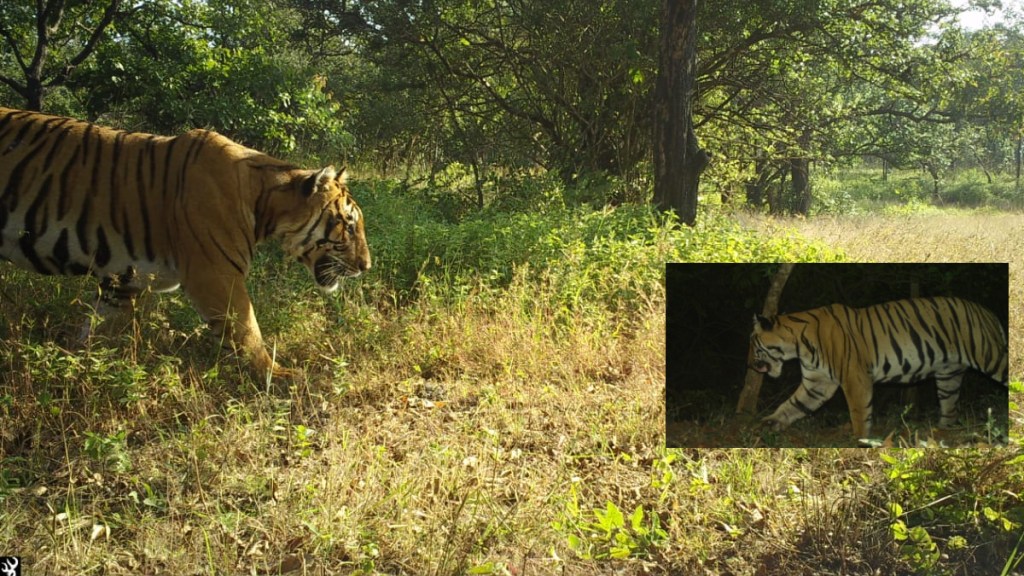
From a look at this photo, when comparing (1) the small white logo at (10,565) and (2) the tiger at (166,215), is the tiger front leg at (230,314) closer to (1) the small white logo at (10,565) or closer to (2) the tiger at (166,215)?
(2) the tiger at (166,215)

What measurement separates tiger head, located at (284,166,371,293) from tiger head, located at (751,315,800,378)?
317 cm

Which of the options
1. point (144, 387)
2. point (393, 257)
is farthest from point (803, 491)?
point (393, 257)

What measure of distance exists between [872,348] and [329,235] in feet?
11.9

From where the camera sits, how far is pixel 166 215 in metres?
5.12

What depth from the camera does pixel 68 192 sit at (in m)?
5.10

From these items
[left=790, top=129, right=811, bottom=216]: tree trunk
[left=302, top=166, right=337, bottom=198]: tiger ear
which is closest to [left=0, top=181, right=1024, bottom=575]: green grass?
[left=302, top=166, right=337, bottom=198]: tiger ear

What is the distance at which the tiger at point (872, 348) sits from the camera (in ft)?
9.86

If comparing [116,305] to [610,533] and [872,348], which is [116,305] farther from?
[872,348]

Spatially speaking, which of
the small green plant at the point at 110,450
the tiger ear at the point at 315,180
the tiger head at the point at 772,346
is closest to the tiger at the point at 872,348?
the tiger head at the point at 772,346

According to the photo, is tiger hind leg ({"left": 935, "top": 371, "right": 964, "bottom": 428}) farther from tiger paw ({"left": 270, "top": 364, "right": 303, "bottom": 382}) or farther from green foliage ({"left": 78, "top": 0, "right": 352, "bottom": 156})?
green foliage ({"left": 78, "top": 0, "right": 352, "bottom": 156})

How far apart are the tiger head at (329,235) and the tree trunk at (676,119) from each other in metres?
6.34

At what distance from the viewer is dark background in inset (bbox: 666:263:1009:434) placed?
10.2 ft

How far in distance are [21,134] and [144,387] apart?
2217 millimetres

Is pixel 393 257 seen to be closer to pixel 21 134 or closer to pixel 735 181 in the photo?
pixel 21 134
